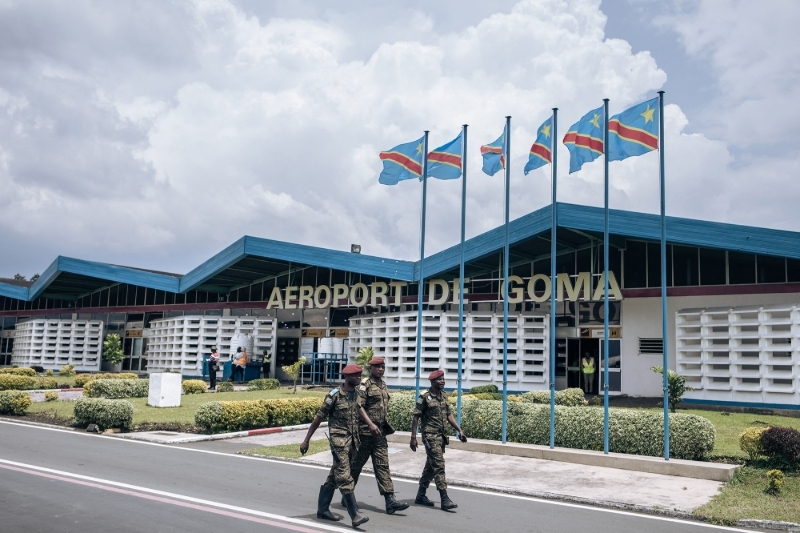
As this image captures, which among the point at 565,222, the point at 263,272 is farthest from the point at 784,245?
the point at 263,272

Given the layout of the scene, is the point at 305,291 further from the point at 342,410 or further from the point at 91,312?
the point at 342,410

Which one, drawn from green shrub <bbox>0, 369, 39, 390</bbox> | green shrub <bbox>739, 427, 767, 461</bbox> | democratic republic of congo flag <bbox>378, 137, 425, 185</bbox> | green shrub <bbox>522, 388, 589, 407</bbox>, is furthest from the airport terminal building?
green shrub <bbox>0, 369, 39, 390</bbox>

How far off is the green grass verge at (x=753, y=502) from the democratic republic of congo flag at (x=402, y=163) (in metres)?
8.61

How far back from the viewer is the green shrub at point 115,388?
23812 millimetres

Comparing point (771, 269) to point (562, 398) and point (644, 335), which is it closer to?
point (644, 335)

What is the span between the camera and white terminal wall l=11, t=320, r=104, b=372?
138 ft

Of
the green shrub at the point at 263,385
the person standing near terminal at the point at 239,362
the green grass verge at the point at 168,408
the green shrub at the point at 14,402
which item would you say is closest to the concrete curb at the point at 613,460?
the green grass verge at the point at 168,408

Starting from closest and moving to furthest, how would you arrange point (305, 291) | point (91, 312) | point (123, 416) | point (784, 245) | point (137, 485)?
point (137, 485) < point (123, 416) < point (784, 245) < point (305, 291) < point (91, 312)

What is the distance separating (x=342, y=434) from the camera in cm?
855

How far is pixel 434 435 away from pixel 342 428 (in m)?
1.44

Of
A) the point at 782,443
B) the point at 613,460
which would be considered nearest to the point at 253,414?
the point at 613,460

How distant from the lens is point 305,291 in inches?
1270

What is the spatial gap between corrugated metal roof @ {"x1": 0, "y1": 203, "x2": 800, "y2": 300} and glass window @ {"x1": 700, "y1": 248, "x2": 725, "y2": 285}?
7.32 ft

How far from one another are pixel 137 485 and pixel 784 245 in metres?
17.2
